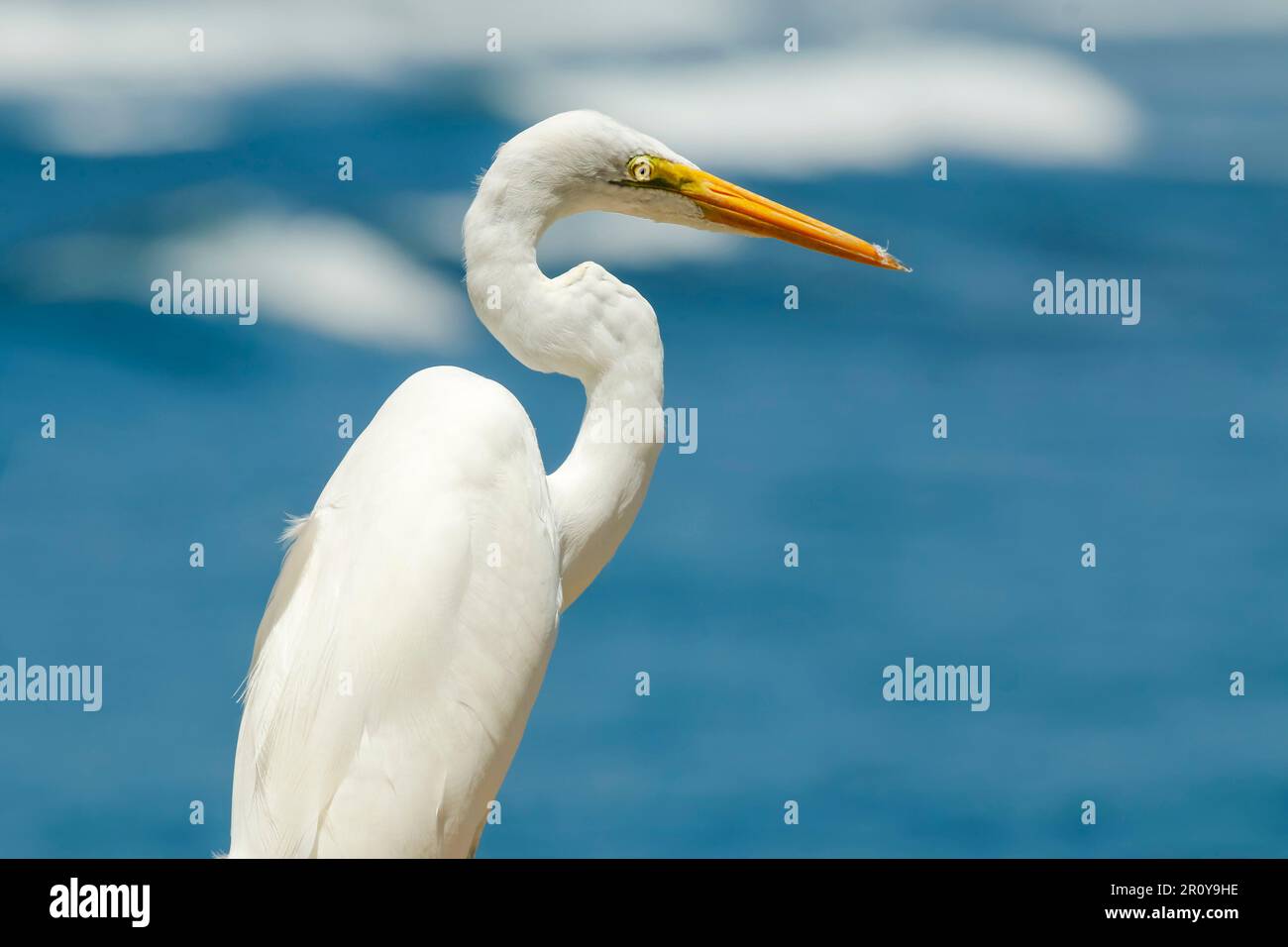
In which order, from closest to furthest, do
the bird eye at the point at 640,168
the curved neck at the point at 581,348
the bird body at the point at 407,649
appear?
the bird body at the point at 407,649, the curved neck at the point at 581,348, the bird eye at the point at 640,168

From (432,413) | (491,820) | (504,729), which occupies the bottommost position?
(491,820)

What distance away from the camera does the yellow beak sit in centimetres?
370

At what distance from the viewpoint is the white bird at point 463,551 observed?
3.09m

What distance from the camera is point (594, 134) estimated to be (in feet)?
11.6

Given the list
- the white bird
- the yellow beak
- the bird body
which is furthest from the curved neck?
the yellow beak

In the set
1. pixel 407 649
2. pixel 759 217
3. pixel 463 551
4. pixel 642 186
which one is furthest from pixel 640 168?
pixel 407 649

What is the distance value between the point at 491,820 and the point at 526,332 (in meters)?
1.09

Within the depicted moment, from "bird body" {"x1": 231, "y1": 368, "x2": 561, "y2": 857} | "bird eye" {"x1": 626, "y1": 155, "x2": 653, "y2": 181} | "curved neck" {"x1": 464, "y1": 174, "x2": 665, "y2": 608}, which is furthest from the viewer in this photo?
"bird eye" {"x1": 626, "y1": 155, "x2": 653, "y2": 181}

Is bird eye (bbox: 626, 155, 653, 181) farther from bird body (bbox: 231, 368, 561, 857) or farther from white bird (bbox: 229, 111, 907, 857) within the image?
bird body (bbox: 231, 368, 561, 857)

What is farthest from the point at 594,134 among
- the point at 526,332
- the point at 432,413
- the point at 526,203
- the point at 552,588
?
the point at 552,588

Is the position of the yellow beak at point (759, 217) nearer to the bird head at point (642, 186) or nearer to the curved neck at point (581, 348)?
the bird head at point (642, 186)

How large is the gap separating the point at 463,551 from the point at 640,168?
1.04m

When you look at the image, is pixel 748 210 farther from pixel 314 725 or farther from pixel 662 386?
pixel 314 725

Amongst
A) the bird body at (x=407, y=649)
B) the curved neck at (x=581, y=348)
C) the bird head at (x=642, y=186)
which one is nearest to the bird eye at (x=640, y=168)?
the bird head at (x=642, y=186)
